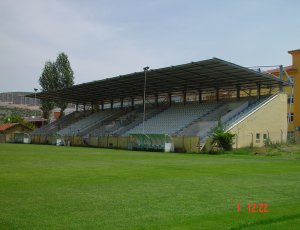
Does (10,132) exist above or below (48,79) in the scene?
below

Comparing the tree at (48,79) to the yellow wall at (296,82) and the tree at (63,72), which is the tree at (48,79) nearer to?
the tree at (63,72)

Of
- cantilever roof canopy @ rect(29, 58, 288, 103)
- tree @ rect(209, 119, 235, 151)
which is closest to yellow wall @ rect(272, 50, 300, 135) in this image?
cantilever roof canopy @ rect(29, 58, 288, 103)

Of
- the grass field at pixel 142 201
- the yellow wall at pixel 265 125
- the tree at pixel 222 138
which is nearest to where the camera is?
the grass field at pixel 142 201

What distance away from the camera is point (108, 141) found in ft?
153

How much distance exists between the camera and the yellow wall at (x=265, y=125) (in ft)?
122

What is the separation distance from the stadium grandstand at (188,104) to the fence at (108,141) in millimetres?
213

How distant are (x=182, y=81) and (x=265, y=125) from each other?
10.9 meters

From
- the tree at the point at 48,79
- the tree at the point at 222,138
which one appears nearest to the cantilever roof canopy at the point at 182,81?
the tree at the point at 222,138

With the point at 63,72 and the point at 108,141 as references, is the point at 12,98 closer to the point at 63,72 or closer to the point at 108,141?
the point at 63,72

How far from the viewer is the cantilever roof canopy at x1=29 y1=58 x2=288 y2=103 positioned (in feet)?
126

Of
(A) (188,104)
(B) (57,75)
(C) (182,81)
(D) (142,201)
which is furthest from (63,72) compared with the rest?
(D) (142,201)

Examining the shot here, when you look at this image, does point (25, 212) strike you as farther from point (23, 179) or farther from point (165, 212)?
point (23, 179)

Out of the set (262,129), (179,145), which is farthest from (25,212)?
(262,129)

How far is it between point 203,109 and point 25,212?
40.2 m
